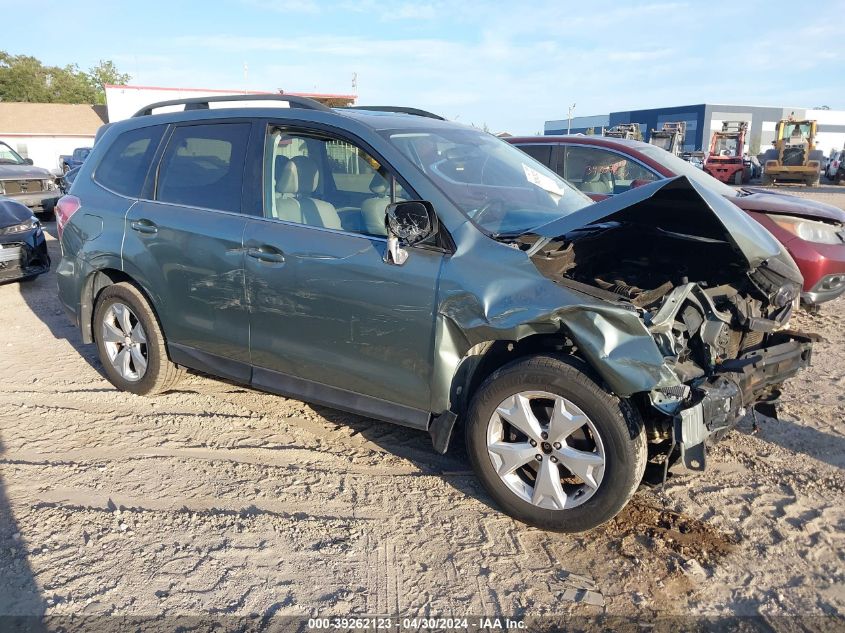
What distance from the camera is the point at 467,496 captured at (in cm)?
347

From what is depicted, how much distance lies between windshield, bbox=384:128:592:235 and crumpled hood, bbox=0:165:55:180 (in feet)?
38.7

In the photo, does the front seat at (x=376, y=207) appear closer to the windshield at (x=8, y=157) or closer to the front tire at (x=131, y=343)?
the front tire at (x=131, y=343)

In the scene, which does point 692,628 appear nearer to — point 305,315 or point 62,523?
point 305,315

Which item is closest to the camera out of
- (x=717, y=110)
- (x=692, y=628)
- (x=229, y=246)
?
(x=692, y=628)

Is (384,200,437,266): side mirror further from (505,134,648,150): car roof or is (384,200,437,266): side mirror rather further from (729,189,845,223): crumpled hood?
(505,134,648,150): car roof

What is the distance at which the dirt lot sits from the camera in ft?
8.89

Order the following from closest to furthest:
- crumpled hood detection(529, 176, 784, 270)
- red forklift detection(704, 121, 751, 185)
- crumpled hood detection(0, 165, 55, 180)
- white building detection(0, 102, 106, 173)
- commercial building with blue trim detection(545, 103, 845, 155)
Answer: crumpled hood detection(529, 176, 784, 270) → crumpled hood detection(0, 165, 55, 180) → red forklift detection(704, 121, 751, 185) → white building detection(0, 102, 106, 173) → commercial building with blue trim detection(545, 103, 845, 155)

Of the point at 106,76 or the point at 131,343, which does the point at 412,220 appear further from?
the point at 106,76

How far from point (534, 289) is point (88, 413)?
3.35 metres

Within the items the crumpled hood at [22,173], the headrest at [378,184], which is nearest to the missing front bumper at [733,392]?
the headrest at [378,184]

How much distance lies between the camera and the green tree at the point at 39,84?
58812 mm

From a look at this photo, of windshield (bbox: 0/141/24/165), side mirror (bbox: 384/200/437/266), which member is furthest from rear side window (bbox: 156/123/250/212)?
windshield (bbox: 0/141/24/165)

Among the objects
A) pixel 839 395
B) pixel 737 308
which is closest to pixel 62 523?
pixel 737 308

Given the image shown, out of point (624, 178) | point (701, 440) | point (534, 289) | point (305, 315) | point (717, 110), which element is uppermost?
point (717, 110)
